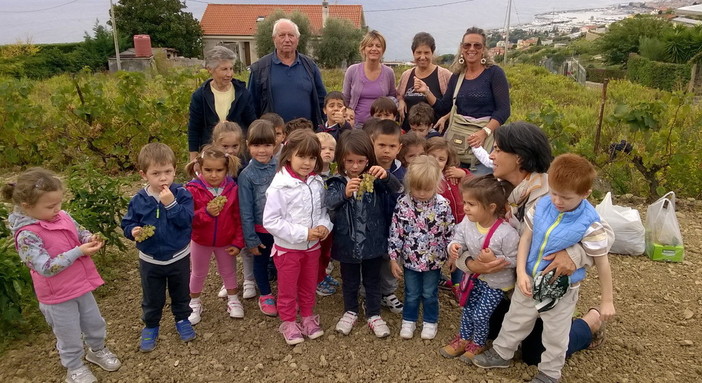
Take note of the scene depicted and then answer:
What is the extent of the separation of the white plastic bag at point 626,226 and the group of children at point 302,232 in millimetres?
1651

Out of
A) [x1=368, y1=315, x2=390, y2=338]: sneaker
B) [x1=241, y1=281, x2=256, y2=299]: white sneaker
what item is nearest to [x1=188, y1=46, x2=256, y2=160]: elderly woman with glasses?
[x1=241, y1=281, x2=256, y2=299]: white sneaker

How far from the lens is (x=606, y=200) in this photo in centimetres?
418

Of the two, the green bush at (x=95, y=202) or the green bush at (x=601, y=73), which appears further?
the green bush at (x=601, y=73)

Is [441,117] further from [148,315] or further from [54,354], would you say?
[54,354]

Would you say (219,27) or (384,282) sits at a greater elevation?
(219,27)

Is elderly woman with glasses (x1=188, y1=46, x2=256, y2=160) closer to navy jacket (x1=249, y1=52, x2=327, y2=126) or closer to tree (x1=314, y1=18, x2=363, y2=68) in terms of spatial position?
navy jacket (x1=249, y1=52, x2=327, y2=126)

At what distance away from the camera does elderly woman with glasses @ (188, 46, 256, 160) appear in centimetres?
392

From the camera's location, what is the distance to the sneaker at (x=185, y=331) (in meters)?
3.19

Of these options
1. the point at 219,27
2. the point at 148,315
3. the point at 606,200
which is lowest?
the point at 148,315

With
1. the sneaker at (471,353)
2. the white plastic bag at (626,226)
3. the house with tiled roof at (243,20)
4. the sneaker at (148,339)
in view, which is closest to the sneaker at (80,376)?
the sneaker at (148,339)

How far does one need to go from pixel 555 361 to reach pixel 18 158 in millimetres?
6988

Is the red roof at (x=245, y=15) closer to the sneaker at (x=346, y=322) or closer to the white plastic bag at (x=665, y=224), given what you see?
the white plastic bag at (x=665, y=224)

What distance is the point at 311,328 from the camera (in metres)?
3.23

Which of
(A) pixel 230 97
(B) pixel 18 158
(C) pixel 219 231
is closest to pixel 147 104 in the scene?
(B) pixel 18 158
